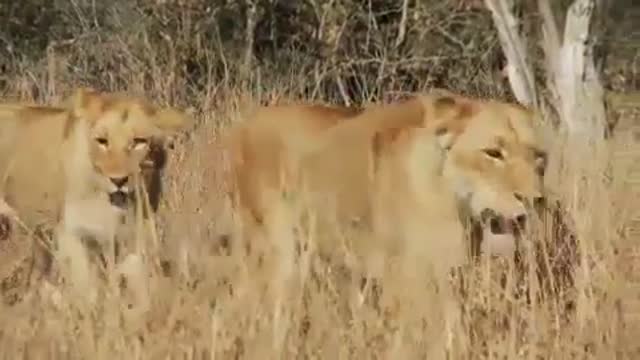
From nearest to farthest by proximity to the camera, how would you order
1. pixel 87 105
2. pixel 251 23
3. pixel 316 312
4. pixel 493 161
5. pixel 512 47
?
1. pixel 316 312
2. pixel 493 161
3. pixel 87 105
4. pixel 512 47
5. pixel 251 23

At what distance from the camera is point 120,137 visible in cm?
457

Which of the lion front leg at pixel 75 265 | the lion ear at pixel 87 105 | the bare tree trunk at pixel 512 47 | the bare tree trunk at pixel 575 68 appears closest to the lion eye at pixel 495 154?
the lion front leg at pixel 75 265

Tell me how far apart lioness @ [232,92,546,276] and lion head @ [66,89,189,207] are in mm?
304

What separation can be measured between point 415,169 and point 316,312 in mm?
893

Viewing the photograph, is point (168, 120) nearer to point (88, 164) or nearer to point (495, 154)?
point (88, 164)

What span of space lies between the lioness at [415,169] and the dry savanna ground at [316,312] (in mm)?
157

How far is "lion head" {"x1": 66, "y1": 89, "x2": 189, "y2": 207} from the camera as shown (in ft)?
14.8

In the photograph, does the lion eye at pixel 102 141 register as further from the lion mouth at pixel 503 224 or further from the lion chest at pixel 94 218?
the lion mouth at pixel 503 224

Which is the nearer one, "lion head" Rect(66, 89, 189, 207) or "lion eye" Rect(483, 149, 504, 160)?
"lion eye" Rect(483, 149, 504, 160)

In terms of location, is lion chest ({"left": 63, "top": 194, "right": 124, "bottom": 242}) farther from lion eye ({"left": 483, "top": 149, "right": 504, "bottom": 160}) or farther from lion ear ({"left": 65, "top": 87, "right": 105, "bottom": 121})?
lion eye ({"left": 483, "top": 149, "right": 504, "bottom": 160})

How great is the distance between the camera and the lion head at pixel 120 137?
4523 mm

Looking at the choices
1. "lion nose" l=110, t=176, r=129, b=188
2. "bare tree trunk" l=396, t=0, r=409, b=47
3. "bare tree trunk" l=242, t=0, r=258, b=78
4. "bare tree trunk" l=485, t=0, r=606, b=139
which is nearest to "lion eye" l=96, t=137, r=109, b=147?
"lion nose" l=110, t=176, r=129, b=188

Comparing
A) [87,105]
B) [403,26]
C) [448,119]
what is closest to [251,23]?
[403,26]

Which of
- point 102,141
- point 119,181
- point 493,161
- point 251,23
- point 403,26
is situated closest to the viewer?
point 493,161
